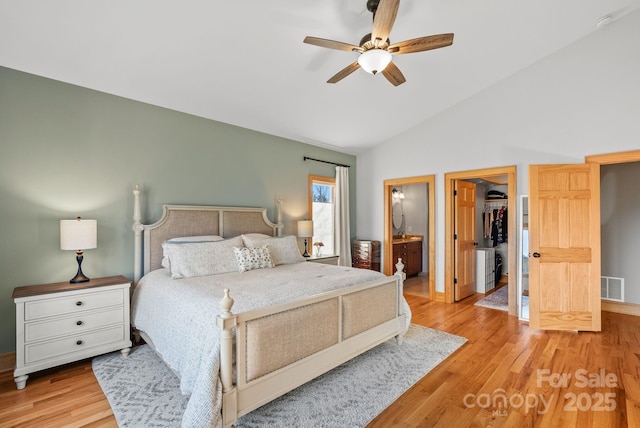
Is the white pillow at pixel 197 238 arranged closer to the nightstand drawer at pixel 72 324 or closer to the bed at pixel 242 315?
the bed at pixel 242 315

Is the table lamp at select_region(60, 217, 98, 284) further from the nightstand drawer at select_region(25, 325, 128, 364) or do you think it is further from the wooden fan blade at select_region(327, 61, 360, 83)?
the wooden fan blade at select_region(327, 61, 360, 83)

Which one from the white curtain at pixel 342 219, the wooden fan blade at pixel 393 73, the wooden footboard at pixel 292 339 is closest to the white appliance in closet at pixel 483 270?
the white curtain at pixel 342 219

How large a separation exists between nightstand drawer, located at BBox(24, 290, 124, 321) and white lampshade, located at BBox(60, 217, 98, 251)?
0.44m

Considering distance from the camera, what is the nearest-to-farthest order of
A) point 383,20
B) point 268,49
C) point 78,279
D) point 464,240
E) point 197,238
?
1. point 383,20
2. point 78,279
3. point 268,49
4. point 197,238
5. point 464,240

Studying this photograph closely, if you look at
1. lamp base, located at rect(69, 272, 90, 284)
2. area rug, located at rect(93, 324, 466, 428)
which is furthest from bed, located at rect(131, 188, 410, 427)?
lamp base, located at rect(69, 272, 90, 284)

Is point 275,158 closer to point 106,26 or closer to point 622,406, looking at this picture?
point 106,26

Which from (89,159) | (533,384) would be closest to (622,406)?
(533,384)

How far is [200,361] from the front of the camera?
1.90m

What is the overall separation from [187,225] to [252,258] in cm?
97

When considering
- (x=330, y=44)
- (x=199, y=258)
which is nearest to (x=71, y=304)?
(x=199, y=258)

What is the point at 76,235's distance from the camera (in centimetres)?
275

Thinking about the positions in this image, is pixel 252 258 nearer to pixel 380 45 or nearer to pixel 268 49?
pixel 268 49

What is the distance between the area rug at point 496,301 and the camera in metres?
4.65

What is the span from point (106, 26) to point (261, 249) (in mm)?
2468
